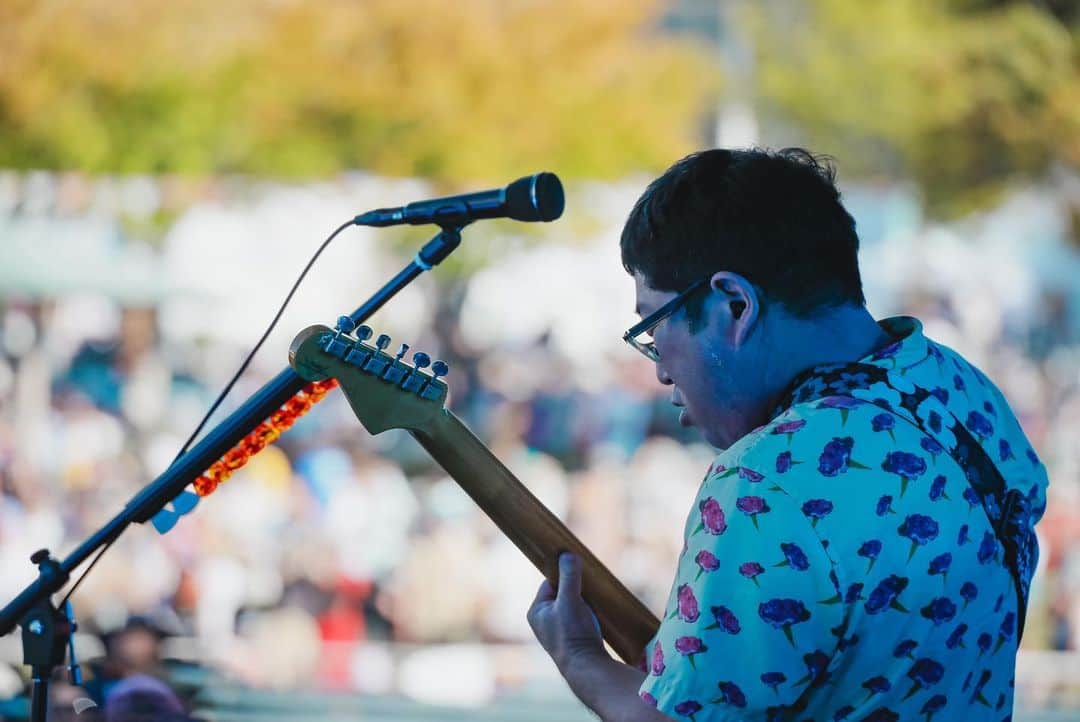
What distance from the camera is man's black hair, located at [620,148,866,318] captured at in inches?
64.1

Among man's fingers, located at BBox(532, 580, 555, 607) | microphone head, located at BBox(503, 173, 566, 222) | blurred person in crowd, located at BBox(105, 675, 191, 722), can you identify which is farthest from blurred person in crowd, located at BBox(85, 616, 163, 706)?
microphone head, located at BBox(503, 173, 566, 222)

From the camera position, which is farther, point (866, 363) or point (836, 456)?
point (866, 363)

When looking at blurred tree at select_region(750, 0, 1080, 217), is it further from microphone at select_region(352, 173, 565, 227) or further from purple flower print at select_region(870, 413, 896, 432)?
purple flower print at select_region(870, 413, 896, 432)

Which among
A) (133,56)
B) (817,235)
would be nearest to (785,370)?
(817,235)

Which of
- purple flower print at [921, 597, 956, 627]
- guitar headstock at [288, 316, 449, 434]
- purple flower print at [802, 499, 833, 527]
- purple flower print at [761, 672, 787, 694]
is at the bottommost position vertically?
purple flower print at [761, 672, 787, 694]

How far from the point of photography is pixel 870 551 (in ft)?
4.84

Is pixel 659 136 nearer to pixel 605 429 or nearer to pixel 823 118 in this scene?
pixel 823 118

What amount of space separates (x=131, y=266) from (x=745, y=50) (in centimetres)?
806

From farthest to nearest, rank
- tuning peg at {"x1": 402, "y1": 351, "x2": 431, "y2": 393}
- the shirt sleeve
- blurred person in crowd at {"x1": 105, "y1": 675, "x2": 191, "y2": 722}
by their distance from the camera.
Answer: blurred person in crowd at {"x1": 105, "y1": 675, "x2": 191, "y2": 722} → tuning peg at {"x1": 402, "y1": 351, "x2": 431, "y2": 393} → the shirt sleeve

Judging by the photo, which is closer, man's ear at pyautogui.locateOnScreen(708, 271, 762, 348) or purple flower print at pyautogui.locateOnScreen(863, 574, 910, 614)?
purple flower print at pyautogui.locateOnScreen(863, 574, 910, 614)

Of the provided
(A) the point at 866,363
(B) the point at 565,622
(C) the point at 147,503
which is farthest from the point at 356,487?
(A) the point at 866,363

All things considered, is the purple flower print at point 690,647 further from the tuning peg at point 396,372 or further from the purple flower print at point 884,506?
the tuning peg at point 396,372

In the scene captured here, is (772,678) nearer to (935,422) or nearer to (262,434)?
(935,422)

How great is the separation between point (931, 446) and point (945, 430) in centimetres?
6
